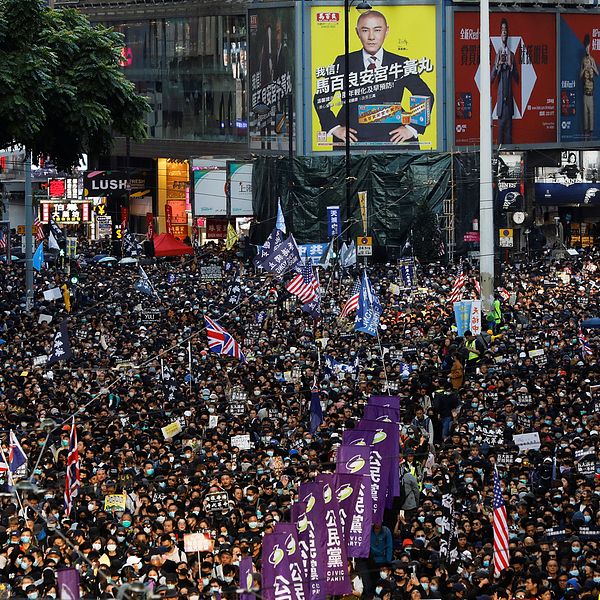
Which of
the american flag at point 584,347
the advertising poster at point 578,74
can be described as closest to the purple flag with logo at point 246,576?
the american flag at point 584,347

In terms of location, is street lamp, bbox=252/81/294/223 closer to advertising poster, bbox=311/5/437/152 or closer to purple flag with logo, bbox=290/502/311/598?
advertising poster, bbox=311/5/437/152

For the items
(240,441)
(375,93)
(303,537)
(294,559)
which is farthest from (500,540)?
(375,93)

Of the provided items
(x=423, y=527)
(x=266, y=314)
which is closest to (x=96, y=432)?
(x=423, y=527)

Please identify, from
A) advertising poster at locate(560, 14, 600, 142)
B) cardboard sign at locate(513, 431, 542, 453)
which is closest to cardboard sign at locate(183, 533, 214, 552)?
cardboard sign at locate(513, 431, 542, 453)

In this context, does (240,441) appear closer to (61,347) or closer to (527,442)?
(527,442)

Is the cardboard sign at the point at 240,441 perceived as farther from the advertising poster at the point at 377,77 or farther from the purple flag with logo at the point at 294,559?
the advertising poster at the point at 377,77
